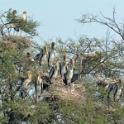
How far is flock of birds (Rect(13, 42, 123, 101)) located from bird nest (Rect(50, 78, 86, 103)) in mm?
160

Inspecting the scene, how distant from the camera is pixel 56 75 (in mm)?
20344

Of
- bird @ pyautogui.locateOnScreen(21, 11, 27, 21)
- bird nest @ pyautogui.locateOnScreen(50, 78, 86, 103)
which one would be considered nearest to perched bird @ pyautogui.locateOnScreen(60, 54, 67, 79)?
bird nest @ pyautogui.locateOnScreen(50, 78, 86, 103)

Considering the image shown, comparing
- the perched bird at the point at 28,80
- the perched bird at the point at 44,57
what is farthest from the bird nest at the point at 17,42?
the perched bird at the point at 28,80

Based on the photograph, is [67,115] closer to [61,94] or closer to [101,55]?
[61,94]

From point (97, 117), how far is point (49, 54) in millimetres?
2309

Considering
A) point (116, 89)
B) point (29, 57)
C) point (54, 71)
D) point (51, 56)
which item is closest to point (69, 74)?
point (54, 71)

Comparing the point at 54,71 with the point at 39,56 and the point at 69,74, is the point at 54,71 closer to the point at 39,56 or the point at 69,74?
the point at 69,74

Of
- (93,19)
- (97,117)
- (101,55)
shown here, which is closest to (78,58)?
(101,55)

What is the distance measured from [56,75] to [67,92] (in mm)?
672

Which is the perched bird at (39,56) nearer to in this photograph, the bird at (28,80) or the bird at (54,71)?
the bird at (54,71)

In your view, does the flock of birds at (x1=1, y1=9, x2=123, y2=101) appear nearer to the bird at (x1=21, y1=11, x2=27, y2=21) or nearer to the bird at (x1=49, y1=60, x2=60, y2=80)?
the bird at (x1=49, y1=60, x2=60, y2=80)

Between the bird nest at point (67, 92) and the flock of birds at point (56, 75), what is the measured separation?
0.53ft

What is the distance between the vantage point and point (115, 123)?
21188mm

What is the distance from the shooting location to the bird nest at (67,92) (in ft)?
65.4
